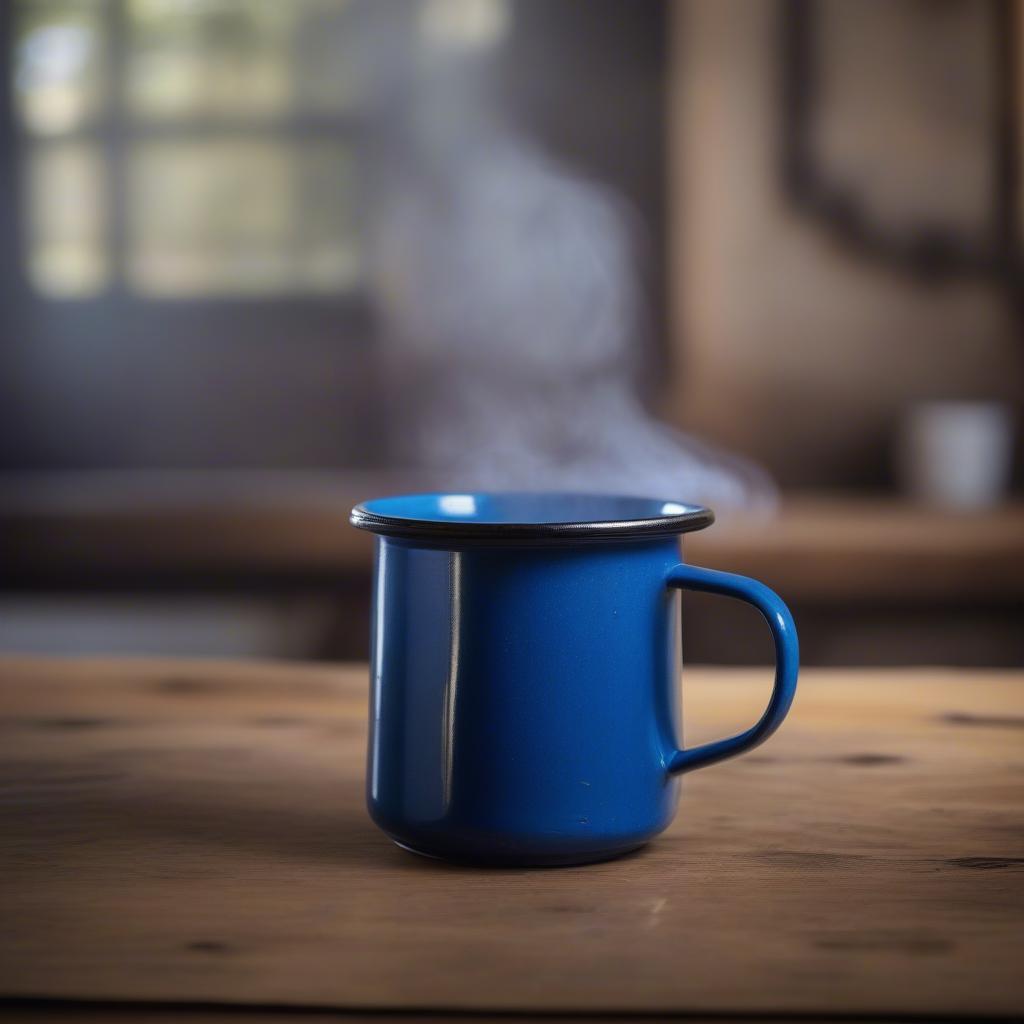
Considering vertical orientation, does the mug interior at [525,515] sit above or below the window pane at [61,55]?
below

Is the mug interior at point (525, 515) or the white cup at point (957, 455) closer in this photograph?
the mug interior at point (525, 515)

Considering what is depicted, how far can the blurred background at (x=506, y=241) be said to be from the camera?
2.61 meters

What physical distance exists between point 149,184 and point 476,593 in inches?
96.1

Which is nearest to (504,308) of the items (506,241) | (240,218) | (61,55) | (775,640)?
(506,241)

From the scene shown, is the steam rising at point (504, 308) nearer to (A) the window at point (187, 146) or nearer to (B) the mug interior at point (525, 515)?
(A) the window at point (187, 146)

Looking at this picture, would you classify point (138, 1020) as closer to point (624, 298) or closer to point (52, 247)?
point (624, 298)

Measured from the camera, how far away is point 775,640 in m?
0.51

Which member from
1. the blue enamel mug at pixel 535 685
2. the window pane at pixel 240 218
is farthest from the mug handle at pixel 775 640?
the window pane at pixel 240 218

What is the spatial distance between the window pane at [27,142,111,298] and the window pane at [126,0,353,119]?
0.18m

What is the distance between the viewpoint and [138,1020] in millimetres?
395

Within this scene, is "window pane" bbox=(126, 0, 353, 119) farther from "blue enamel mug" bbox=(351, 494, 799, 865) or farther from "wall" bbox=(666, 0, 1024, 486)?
"blue enamel mug" bbox=(351, 494, 799, 865)

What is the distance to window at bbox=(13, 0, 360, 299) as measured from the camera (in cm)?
266

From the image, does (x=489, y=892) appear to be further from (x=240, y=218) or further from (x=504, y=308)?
(x=240, y=218)

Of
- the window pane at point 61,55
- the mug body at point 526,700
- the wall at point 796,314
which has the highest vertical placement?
the window pane at point 61,55
